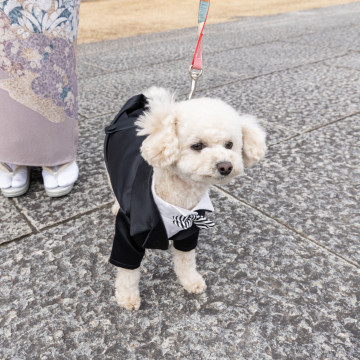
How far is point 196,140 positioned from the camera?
1.52 metres

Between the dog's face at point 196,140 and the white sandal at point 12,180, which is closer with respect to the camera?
the dog's face at point 196,140

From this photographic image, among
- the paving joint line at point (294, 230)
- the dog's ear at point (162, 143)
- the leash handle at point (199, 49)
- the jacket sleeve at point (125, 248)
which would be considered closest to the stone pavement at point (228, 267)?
the paving joint line at point (294, 230)

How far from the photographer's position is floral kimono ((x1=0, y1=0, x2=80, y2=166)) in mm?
2217

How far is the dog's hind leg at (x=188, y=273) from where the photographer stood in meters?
1.86

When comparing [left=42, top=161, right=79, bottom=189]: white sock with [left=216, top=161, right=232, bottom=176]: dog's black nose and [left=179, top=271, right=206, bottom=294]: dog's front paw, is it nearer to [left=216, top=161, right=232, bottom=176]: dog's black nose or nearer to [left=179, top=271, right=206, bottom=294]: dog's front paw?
[left=179, top=271, right=206, bottom=294]: dog's front paw

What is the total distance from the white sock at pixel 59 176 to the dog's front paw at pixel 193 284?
3.80ft

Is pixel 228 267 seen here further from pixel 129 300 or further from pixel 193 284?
pixel 129 300

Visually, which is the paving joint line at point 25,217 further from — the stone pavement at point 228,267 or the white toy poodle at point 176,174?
the white toy poodle at point 176,174

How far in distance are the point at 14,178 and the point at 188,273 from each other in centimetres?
142

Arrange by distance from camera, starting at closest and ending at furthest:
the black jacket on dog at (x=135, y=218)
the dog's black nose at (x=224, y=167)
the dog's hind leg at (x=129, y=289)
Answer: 1. the dog's black nose at (x=224, y=167)
2. the black jacket on dog at (x=135, y=218)
3. the dog's hind leg at (x=129, y=289)

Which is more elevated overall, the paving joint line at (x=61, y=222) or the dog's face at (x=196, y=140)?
the dog's face at (x=196, y=140)

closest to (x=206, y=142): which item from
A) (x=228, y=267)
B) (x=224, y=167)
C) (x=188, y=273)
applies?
(x=224, y=167)

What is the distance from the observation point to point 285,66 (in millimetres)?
5453

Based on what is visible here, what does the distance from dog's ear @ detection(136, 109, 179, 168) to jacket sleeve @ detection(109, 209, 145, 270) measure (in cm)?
34
